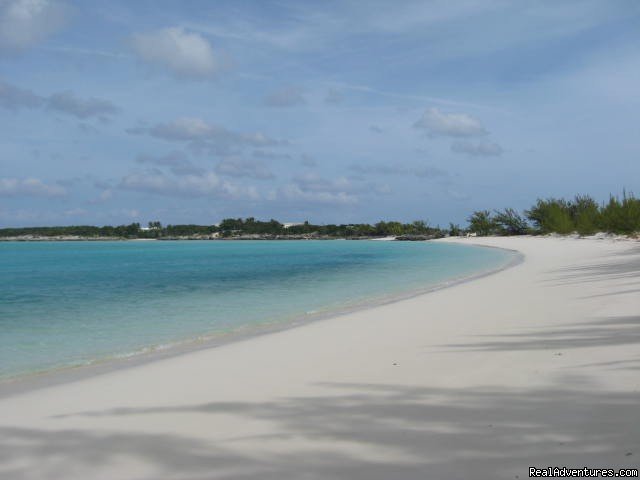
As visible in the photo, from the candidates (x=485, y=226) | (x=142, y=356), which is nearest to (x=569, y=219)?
(x=485, y=226)

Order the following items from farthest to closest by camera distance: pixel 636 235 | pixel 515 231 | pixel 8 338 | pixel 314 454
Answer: pixel 515 231 → pixel 636 235 → pixel 8 338 → pixel 314 454

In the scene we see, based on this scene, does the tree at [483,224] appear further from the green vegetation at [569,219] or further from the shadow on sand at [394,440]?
the shadow on sand at [394,440]

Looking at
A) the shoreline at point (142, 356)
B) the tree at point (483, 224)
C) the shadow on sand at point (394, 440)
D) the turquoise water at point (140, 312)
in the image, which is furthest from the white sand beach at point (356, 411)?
the tree at point (483, 224)

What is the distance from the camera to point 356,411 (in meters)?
4.46

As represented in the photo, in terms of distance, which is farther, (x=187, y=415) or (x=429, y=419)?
(x=187, y=415)

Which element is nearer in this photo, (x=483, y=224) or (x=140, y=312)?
(x=140, y=312)

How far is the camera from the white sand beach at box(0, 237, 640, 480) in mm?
3426

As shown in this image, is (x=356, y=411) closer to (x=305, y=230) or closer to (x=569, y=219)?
(x=569, y=219)

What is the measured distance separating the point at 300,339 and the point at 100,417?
4.17 m

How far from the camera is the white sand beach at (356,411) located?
3.43 metres

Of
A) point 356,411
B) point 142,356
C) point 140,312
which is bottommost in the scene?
point 140,312

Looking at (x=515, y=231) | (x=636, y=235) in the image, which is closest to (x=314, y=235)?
(x=515, y=231)

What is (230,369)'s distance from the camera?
21.7 ft

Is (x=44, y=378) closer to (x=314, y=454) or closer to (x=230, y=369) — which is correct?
(x=230, y=369)
